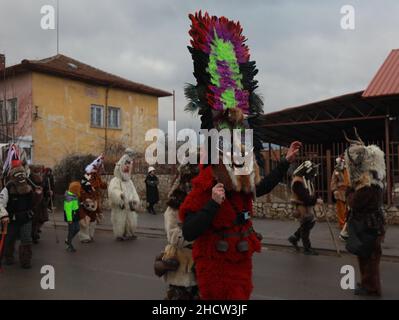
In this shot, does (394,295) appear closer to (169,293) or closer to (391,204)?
(169,293)

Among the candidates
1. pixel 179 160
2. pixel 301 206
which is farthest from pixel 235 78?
pixel 301 206

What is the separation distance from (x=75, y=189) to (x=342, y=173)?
6110mm

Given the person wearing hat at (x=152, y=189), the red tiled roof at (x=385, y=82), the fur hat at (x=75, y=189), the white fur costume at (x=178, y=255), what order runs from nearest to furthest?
the white fur costume at (x=178, y=255) < the fur hat at (x=75, y=189) < the red tiled roof at (x=385, y=82) < the person wearing hat at (x=152, y=189)

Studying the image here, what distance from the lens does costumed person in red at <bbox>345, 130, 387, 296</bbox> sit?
5.86m

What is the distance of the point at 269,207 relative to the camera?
1466 cm

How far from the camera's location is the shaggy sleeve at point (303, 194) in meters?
9.06

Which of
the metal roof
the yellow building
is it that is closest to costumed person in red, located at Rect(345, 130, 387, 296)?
the metal roof

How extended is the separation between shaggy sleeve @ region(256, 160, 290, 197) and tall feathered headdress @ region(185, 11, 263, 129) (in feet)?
1.56

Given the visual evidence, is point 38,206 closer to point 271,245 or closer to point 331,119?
point 271,245

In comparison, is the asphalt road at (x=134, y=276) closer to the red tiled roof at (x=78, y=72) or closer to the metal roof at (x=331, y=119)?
the metal roof at (x=331, y=119)

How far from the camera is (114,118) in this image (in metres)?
28.0

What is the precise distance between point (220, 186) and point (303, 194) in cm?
630

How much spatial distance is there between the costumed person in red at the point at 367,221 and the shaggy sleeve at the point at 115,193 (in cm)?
603

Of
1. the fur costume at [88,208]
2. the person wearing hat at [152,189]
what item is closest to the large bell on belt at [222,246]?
the fur costume at [88,208]
